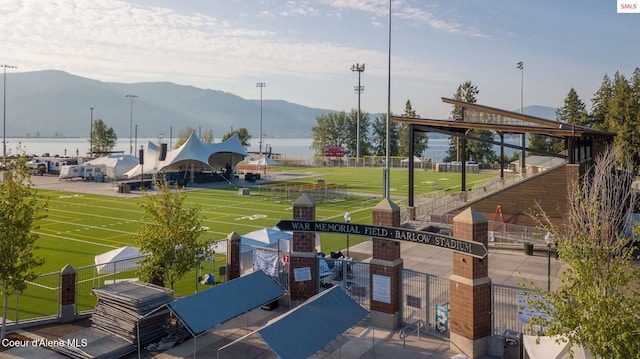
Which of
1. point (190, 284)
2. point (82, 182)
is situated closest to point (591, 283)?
point (190, 284)

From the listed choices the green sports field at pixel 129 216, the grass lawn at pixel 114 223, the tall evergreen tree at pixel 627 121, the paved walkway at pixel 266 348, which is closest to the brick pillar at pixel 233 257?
the grass lawn at pixel 114 223

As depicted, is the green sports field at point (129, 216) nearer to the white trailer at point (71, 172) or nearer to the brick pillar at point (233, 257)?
the brick pillar at point (233, 257)

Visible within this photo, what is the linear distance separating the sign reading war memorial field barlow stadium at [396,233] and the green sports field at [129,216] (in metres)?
4.86

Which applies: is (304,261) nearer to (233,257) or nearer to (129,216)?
(233,257)

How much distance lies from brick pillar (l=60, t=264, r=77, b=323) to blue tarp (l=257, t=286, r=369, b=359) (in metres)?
7.64

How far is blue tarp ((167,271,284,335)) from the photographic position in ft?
42.0

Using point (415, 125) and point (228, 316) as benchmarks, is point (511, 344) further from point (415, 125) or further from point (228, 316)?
point (415, 125)

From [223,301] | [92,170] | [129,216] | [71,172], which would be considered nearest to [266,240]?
[223,301]

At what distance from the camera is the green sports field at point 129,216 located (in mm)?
26375

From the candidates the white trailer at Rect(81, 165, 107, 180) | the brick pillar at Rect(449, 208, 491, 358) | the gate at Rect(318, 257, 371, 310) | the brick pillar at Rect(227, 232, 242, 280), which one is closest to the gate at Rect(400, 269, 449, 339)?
the brick pillar at Rect(449, 208, 491, 358)

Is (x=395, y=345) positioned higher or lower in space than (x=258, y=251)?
lower

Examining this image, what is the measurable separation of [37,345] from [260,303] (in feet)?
19.5

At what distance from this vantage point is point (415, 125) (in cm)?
3300

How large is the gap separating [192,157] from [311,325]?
49487 millimetres
